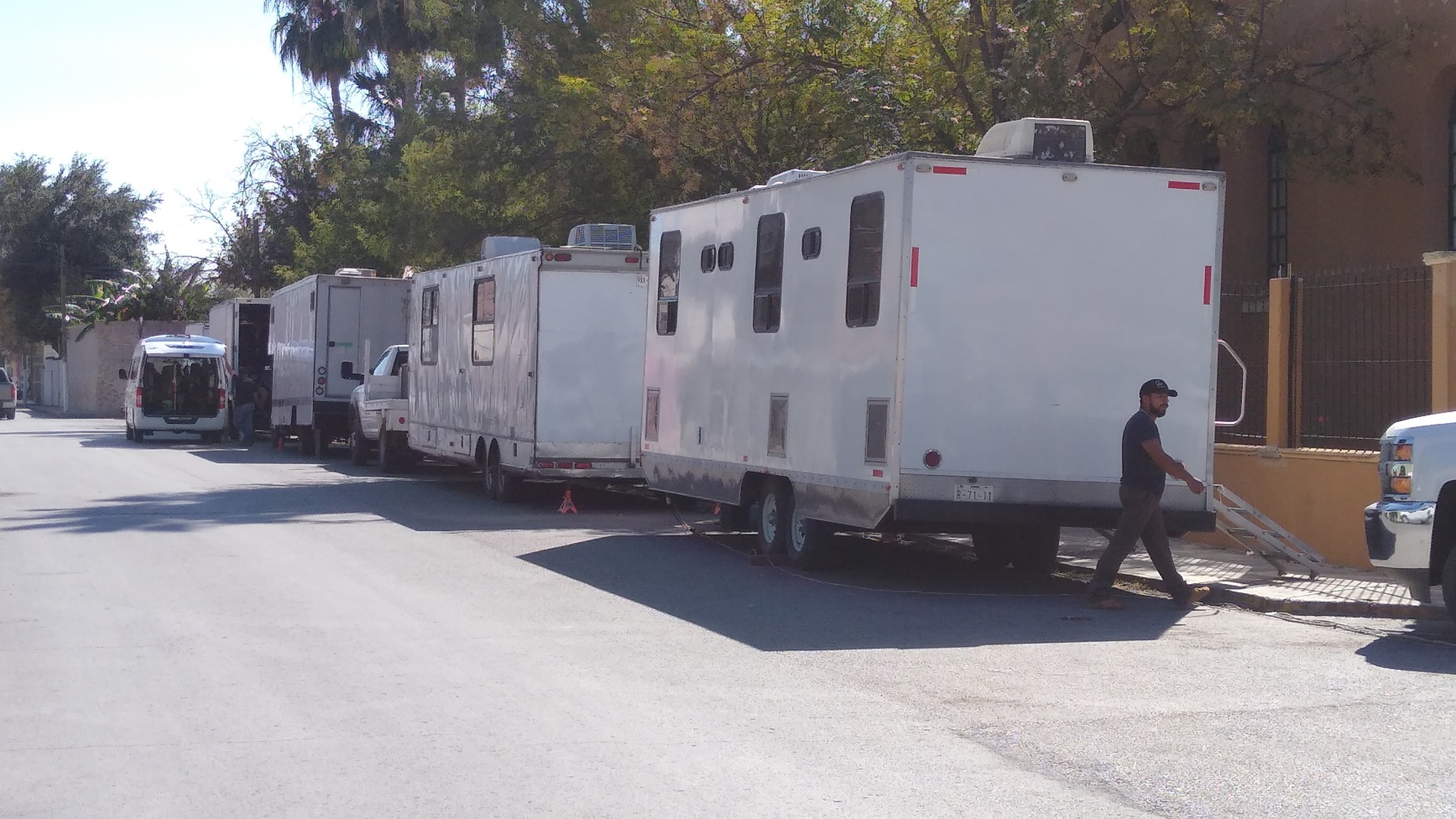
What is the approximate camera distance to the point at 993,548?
573 inches

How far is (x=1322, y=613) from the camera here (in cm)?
1188

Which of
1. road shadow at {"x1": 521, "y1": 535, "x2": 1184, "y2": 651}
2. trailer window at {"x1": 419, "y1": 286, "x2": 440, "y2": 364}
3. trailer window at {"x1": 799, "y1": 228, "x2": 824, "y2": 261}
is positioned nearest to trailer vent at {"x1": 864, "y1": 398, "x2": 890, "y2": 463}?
road shadow at {"x1": 521, "y1": 535, "x2": 1184, "y2": 651}

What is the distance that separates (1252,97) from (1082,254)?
23.6 feet

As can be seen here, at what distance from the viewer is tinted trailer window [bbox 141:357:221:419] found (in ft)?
119

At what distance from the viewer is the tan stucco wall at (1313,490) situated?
14492 millimetres

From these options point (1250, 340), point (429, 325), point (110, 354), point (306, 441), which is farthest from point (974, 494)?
point (110, 354)

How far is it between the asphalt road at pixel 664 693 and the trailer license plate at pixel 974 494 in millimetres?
811

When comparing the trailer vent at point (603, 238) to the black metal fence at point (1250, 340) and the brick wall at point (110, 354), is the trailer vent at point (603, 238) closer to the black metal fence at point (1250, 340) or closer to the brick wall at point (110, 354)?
the black metal fence at point (1250, 340)

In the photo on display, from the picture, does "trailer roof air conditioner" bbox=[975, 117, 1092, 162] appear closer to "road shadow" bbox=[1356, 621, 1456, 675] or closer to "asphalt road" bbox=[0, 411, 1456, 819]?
"asphalt road" bbox=[0, 411, 1456, 819]

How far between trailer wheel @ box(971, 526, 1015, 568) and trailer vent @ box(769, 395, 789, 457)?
6.15 ft

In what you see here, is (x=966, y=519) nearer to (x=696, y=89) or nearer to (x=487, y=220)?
(x=696, y=89)

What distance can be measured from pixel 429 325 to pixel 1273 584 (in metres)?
14.8

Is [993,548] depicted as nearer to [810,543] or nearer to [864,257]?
[810,543]

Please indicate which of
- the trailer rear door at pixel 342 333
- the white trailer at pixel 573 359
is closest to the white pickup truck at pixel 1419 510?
the white trailer at pixel 573 359
